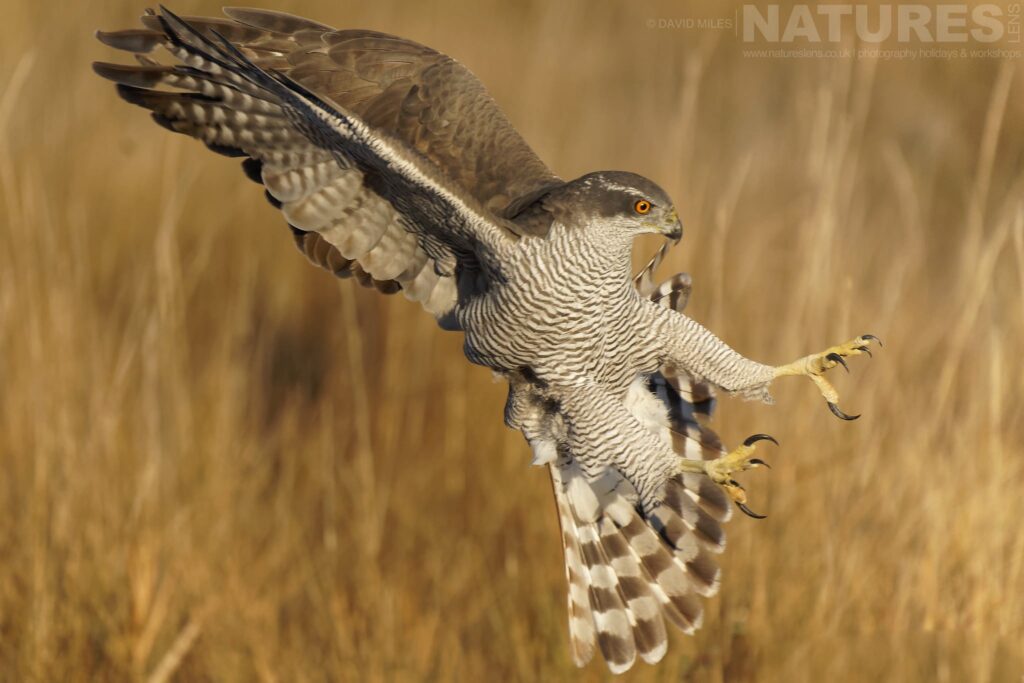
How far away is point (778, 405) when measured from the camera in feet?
16.8

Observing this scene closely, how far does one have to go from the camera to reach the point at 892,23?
8.93 meters

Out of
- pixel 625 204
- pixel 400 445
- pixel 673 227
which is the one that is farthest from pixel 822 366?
pixel 400 445

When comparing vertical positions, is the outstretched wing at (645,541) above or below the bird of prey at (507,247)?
below

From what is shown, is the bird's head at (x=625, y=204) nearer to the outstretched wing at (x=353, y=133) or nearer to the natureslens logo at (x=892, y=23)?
the outstretched wing at (x=353, y=133)

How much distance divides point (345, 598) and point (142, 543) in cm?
92

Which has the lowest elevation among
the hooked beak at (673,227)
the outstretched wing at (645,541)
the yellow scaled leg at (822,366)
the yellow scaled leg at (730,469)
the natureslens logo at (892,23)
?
the outstretched wing at (645,541)

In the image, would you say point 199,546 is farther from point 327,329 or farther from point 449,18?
point 449,18

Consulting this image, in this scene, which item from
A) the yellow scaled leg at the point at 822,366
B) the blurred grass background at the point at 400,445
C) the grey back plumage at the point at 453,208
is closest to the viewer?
the grey back plumage at the point at 453,208

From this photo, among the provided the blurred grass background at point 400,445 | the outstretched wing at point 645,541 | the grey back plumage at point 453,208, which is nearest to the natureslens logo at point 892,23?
the blurred grass background at point 400,445

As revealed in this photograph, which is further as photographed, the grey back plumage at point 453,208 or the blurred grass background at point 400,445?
the blurred grass background at point 400,445

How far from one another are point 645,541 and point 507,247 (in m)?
A: 1.41

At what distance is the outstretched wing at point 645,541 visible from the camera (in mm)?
4449

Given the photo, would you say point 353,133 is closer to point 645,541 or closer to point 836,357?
point 836,357

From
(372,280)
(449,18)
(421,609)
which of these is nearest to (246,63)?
(372,280)
